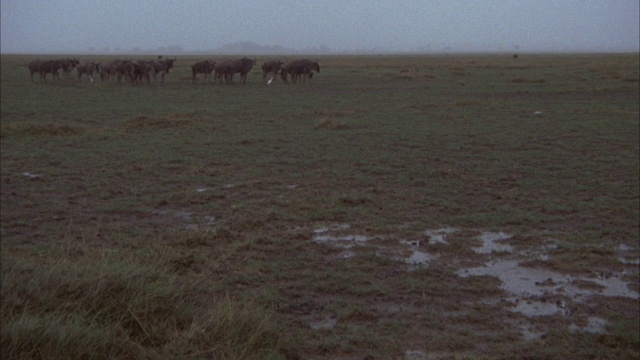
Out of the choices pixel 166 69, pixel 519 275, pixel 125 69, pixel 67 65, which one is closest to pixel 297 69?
pixel 166 69

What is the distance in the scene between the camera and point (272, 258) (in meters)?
6.99

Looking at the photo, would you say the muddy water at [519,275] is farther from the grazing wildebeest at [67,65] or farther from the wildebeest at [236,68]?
the grazing wildebeest at [67,65]

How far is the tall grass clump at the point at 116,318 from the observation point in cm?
383

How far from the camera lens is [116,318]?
4.35m

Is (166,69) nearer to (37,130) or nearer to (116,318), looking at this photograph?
(37,130)

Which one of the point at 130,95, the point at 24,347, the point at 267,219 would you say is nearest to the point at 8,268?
the point at 24,347

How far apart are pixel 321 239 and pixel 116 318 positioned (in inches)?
143

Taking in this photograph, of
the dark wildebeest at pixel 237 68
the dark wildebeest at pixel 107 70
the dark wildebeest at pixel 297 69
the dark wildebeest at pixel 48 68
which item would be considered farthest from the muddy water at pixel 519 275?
the dark wildebeest at pixel 48 68

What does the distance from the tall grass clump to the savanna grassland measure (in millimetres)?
15

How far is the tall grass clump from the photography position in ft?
12.6

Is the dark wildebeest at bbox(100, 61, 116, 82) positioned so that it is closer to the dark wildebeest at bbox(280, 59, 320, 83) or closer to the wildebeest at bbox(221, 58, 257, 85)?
the wildebeest at bbox(221, 58, 257, 85)

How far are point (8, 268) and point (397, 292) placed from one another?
128 inches

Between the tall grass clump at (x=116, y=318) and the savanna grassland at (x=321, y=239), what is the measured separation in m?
0.02

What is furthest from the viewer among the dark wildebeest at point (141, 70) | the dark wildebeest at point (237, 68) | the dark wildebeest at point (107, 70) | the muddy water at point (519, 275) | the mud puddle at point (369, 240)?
the dark wildebeest at point (107, 70)
